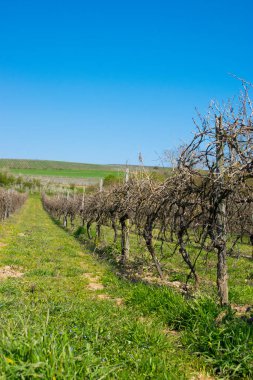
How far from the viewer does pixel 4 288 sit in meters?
7.19

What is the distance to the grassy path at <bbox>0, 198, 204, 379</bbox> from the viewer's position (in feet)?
10.4

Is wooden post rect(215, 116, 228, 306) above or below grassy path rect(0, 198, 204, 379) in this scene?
above

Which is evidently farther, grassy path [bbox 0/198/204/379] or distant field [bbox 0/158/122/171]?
distant field [bbox 0/158/122/171]

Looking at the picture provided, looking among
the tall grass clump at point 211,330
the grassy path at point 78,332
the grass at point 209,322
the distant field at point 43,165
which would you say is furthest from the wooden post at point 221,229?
the distant field at point 43,165

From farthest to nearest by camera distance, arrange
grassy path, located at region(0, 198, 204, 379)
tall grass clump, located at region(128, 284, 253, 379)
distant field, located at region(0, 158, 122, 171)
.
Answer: distant field, located at region(0, 158, 122, 171), tall grass clump, located at region(128, 284, 253, 379), grassy path, located at region(0, 198, 204, 379)

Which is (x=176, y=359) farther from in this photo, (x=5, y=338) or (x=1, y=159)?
(x=1, y=159)

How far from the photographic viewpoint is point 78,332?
4.30m

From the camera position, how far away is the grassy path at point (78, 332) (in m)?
3.18

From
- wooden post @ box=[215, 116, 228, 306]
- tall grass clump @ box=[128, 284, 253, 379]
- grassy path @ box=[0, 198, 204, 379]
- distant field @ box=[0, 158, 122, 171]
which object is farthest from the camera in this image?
distant field @ box=[0, 158, 122, 171]

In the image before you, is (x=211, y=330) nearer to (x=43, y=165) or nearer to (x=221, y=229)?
(x=221, y=229)

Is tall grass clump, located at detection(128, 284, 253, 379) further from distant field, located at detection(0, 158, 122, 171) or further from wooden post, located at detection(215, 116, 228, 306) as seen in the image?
distant field, located at detection(0, 158, 122, 171)

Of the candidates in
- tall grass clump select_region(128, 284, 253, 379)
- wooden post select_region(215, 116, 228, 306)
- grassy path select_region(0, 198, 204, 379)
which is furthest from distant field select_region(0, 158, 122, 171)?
tall grass clump select_region(128, 284, 253, 379)

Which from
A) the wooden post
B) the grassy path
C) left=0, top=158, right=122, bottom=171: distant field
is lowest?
the grassy path

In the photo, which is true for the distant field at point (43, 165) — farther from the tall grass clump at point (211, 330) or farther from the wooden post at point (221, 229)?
the tall grass clump at point (211, 330)
